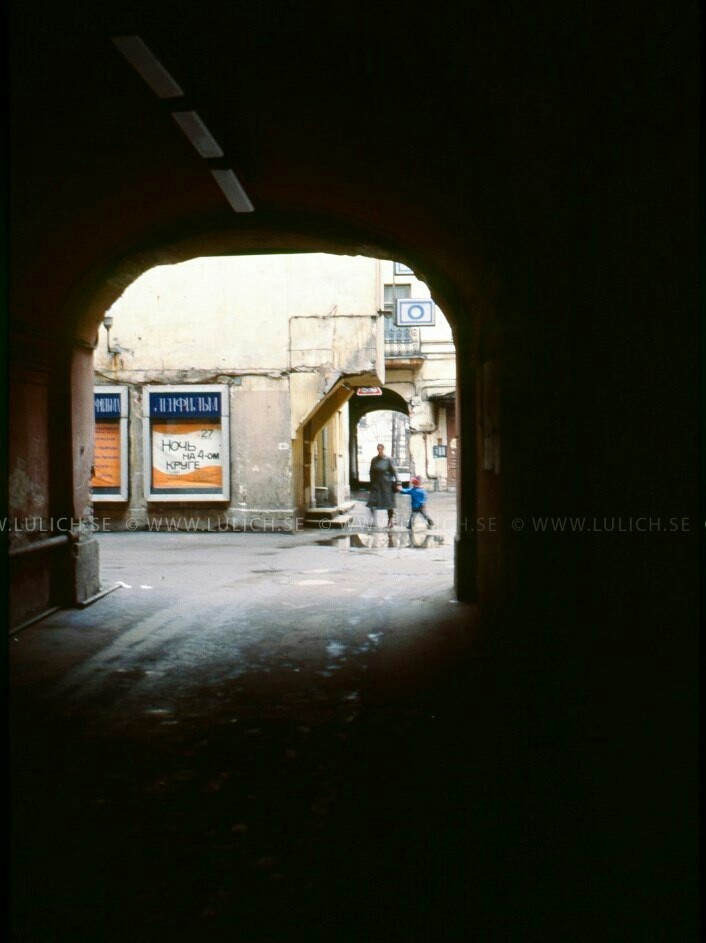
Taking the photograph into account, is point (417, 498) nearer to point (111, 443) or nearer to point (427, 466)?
point (111, 443)

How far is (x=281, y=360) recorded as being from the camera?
16375 mm

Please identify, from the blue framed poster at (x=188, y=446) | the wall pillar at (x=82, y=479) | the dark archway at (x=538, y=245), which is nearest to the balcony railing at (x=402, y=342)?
the blue framed poster at (x=188, y=446)

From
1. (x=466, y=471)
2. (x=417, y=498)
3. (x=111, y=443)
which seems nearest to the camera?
(x=466, y=471)

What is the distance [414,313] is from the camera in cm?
1689

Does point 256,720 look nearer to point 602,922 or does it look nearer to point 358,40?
point 602,922

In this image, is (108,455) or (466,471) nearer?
(466,471)

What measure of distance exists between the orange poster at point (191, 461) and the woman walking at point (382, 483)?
130 inches

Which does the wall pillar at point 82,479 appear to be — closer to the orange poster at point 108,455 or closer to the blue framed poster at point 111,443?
the blue framed poster at point 111,443

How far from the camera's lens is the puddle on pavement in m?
14.0

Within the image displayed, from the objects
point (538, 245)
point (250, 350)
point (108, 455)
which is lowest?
point (108, 455)

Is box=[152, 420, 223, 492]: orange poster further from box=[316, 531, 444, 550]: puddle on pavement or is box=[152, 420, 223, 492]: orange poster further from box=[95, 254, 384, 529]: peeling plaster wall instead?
box=[316, 531, 444, 550]: puddle on pavement

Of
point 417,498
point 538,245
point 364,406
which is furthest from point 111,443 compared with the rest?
point 364,406

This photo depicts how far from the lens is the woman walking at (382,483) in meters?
17.2

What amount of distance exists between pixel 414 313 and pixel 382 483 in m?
3.64
